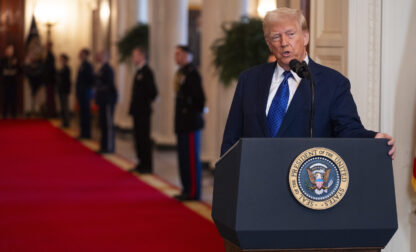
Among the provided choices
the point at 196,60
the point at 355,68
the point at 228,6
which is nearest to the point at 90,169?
the point at 228,6

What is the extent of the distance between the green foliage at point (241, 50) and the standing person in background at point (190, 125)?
0.38 metres

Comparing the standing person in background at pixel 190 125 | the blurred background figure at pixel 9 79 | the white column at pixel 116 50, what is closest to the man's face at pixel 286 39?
the standing person in background at pixel 190 125

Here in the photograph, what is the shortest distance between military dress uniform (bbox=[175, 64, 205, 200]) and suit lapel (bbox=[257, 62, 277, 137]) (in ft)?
16.5

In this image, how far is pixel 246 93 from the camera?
334 centimetres

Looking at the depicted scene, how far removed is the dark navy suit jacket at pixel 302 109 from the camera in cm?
314

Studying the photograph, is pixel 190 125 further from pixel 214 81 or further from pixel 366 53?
pixel 366 53

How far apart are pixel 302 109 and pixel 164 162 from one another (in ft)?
29.8

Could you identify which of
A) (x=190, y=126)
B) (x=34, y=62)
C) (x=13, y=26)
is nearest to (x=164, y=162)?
(x=190, y=126)

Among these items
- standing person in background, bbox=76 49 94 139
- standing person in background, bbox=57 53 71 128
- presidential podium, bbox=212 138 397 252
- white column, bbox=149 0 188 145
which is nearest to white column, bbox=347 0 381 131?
presidential podium, bbox=212 138 397 252

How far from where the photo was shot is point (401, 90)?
4398mm

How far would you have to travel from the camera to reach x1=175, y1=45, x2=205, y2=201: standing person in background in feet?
27.4

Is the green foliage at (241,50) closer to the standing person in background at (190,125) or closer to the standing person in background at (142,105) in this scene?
the standing person in background at (190,125)

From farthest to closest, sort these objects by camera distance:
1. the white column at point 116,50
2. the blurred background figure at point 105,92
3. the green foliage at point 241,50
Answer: the white column at point 116,50, the blurred background figure at point 105,92, the green foliage at point 241,50

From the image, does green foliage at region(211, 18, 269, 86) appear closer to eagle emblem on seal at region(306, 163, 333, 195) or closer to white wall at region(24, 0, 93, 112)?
eagle emblem on seal at region(306, 163, 333, 195)
